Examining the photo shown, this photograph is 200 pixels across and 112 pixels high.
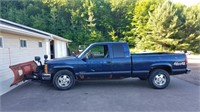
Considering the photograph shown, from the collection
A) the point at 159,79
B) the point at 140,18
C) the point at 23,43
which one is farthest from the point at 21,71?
the point at 140,18

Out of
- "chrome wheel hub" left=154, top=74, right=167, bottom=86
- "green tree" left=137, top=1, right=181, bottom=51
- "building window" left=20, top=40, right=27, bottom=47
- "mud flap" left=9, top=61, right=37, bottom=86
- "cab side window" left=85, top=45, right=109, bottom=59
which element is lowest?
"chrome wheel hub" left=154, top=74, right=167, bottom=86

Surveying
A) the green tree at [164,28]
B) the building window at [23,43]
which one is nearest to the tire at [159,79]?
the building window at [23,43]

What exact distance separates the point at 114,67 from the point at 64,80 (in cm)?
196

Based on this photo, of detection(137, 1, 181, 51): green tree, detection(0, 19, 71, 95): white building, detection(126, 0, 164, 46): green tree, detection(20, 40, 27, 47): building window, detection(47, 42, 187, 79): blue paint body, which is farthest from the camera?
detection(126, 0, 164, 46): green tree

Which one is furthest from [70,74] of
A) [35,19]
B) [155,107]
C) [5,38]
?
[35,19]

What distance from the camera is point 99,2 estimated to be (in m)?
48.2

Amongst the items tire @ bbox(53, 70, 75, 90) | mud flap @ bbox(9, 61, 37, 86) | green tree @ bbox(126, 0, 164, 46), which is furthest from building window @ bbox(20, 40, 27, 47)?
green tree @ bbox(126, 0, 164, 46)

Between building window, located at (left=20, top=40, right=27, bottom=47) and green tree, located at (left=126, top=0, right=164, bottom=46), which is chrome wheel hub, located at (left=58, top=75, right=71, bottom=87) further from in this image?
green tree, located at (left=126, top=0, right=164, bottom=46)

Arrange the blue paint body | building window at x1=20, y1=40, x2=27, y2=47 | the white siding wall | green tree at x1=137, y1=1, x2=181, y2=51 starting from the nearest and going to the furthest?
the blue paint body, the white siding wall, building window at x1=20, y1=40, x2=27, y2=47, green tree at x1=137, y1=1, x2=181, y2=51

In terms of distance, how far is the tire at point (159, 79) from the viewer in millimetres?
7191

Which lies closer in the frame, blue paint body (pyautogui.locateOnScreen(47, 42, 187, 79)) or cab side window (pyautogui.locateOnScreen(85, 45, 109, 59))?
blue paint body (pyautogui.locateOnScreen(47, 42, 187, 79))

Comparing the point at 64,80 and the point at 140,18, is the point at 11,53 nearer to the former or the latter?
the point at 64,80

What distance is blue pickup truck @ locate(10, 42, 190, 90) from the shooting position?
705 centimetres

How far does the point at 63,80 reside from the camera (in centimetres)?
705
